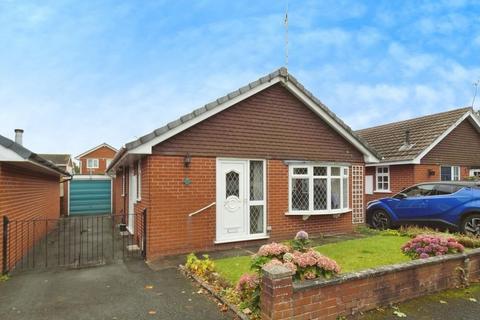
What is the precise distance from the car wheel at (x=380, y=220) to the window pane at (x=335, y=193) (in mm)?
2394

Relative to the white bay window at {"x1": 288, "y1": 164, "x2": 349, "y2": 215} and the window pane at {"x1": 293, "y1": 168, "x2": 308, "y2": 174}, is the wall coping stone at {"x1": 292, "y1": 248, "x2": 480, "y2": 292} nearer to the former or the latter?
the white bay window at {"x1": 288, "y1": 164, "x2": 349, "y2": 215}

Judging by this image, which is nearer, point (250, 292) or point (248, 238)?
point (250, 292)

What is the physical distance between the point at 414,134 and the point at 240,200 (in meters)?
11.2

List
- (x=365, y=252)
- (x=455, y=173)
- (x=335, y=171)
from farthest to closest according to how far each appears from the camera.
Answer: (x=455, y=173) < (x=335, y=171) < (x=365, y=252)

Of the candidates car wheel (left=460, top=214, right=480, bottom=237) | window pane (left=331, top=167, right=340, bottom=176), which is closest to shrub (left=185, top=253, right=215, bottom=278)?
window pane (left=331, top=167, right=340, bottom=176)

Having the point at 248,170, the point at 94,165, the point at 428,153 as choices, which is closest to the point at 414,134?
the point at 428,153

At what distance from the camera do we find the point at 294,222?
9477mm

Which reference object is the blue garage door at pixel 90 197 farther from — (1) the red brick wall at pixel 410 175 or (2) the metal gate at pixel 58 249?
(1) the red brick wall at pixel 410 175

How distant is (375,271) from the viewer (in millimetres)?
4508

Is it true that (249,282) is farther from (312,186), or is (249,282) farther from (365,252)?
(312,186)

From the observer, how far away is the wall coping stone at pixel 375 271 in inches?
155

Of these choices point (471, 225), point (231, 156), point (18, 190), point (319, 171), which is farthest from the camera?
point (319, 171)

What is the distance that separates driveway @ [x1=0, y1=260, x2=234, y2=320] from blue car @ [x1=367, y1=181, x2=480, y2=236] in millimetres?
7971

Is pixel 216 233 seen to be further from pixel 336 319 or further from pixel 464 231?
pixel 464 231
